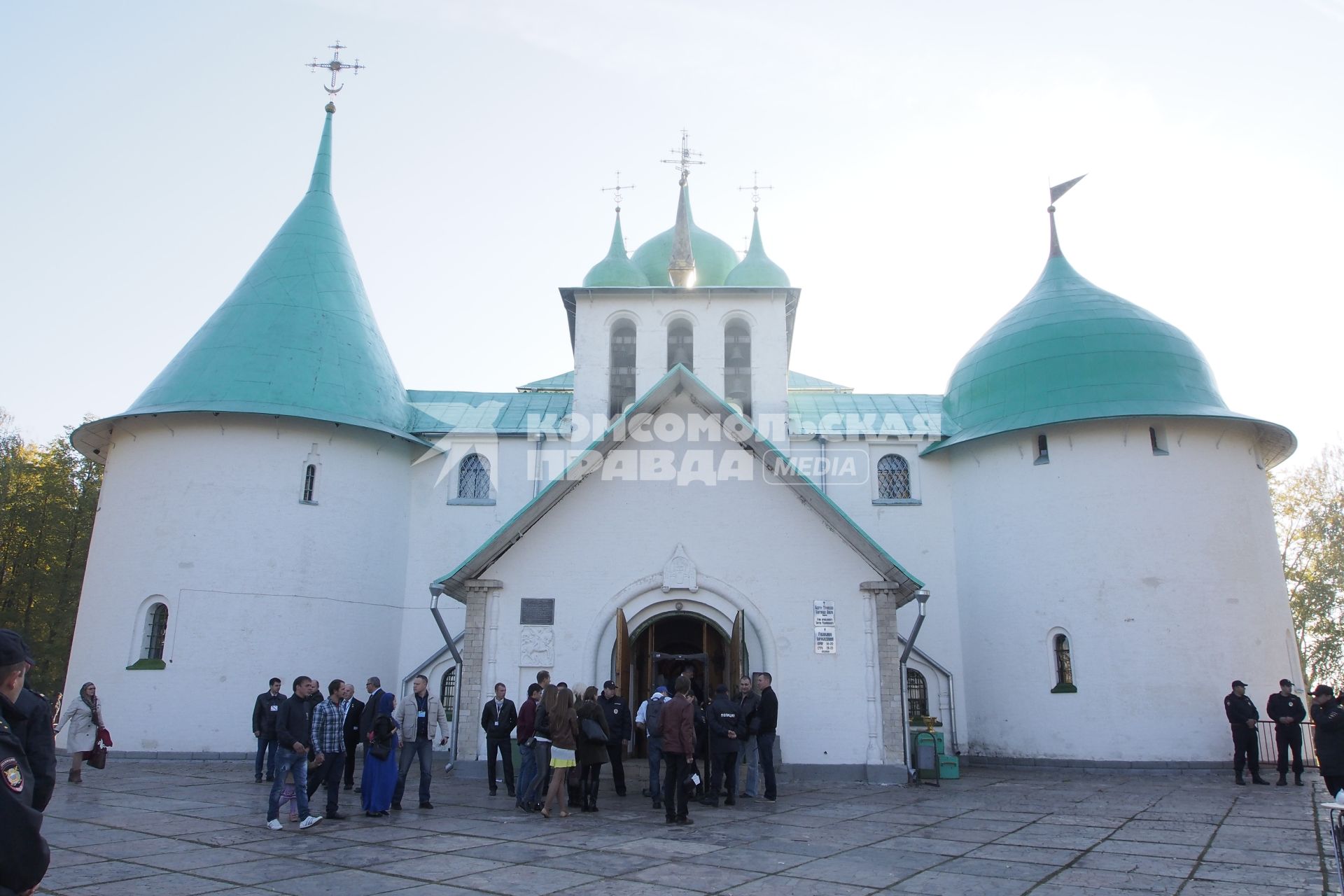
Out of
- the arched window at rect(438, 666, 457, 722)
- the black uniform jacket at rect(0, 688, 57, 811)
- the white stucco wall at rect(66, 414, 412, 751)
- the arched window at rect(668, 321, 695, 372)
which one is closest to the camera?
the black uniform jacket at rect(0, 688, 57, 811)

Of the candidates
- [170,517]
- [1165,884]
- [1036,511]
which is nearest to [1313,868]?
[1165,884]

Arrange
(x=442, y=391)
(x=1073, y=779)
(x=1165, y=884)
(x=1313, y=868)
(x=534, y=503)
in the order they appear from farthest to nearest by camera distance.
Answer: (x=442, y=391) < (x=1073, y=779) < (x=534, y=503) < (x=1313, y=868) < (x=1165, y=884)

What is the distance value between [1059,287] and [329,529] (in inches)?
686

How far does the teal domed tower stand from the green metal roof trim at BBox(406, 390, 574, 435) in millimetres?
9557

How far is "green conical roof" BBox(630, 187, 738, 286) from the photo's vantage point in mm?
28016

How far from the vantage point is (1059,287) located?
21562mm

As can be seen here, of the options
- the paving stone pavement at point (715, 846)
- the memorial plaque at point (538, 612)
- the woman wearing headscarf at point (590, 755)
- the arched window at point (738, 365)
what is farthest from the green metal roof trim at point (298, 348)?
the woman wearing headscarf at point (590, 755)

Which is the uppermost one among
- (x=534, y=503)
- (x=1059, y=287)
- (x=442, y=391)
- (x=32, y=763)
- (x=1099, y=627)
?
(x=1059, y=287)

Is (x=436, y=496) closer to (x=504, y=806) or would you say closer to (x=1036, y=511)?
(x=504, y=806)

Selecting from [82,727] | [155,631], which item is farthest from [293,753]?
[155,631]

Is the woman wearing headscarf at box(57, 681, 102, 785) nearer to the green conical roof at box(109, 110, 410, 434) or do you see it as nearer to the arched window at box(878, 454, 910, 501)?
the green conical roof at box(109, 110, 410, 434)

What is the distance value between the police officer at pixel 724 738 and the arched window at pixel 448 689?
9.73 meters

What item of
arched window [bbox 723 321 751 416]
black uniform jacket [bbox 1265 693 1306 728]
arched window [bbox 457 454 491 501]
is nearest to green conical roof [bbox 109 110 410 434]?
arched window [bbox 457 454 491 501]

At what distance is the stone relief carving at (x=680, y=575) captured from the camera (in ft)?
50.2
